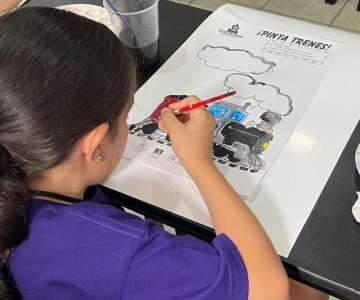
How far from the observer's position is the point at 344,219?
706 millimetres

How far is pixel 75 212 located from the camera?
0.65 meters

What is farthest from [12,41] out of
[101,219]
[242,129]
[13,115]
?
[242,129]

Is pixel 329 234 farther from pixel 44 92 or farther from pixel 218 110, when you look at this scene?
pixel 44 92

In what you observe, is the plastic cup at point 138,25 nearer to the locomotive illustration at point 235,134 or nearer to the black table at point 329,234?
the locomotive illustration at point 235,134

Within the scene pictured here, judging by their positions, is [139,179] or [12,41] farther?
[139,179]

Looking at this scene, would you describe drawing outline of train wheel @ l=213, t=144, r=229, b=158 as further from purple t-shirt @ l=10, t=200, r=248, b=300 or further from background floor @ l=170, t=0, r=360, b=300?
background floor @ l=170, t=0, r=360, b=300

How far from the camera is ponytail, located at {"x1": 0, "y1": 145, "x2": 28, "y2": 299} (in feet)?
2.07

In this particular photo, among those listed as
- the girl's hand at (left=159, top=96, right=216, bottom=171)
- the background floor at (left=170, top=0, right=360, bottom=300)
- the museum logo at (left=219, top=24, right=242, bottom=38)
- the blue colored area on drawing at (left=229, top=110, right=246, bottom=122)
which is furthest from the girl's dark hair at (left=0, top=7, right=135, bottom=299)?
the background floor at (left=170, top=0, right=360, bottom=300)

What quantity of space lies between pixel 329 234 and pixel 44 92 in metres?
0.40

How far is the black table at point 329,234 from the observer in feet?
2.13

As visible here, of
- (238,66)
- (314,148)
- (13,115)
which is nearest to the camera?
(13,115)

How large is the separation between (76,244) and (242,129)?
0.35 m

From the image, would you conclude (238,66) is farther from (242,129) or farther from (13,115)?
(13,115)

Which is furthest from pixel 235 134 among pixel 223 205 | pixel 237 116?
pixel 223 205
